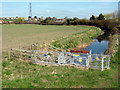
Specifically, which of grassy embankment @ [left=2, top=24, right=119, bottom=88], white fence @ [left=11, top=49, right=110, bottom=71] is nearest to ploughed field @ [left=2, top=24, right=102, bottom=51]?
white fence @ [left=11, top=49, right=110, bottom=71]

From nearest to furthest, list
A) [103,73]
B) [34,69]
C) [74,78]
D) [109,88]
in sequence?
[109,88] < [74,78] < [103,73] < [34,69]

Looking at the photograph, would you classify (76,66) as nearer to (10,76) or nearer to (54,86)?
(54,86)

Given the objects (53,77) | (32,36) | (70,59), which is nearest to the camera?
(53,77)

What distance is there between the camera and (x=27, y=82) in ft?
34.0

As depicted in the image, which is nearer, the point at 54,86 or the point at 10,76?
the point at 54,86

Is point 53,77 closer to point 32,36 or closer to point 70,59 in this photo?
point 70,59

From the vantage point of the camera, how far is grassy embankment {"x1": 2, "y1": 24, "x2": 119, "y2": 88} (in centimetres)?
1005

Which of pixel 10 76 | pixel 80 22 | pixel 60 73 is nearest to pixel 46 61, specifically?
pixel 60 73

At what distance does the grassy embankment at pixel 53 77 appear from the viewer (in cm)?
1005

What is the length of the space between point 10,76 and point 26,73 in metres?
1.31

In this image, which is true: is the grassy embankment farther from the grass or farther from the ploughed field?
the ploughed field

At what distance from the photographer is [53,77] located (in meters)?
11.6

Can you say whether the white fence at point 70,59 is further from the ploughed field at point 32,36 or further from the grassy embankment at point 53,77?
the ploughed field at point 32,36

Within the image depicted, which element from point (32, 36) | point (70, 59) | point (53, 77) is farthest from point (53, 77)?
point (32, 36)
